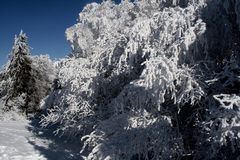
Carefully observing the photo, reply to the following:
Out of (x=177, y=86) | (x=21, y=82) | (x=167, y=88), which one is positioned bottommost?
(x=167, y=88)

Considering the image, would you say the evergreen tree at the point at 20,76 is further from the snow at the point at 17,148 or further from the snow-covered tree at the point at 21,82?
the snow at the point at 17,148

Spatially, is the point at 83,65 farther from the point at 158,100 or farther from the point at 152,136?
the point at 158,100

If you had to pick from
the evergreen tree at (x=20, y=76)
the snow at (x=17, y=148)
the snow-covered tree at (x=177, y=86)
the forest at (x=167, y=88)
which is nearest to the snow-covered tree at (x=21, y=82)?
the evergreen tree at (x=20, y=76)

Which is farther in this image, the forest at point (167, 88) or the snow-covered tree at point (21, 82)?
the snow-covered tree at point (21, 82)

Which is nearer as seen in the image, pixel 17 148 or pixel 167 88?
pixel 167 88

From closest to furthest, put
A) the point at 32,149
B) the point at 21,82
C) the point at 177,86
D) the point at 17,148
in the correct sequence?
the point at 177,86 → the point at 17,148 → the point at 32,149 → the point at 21,82

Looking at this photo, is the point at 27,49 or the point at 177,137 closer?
the point at 177,137

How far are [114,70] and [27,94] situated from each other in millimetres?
13390

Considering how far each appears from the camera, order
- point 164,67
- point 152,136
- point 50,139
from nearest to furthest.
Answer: point 164,67, point 152,136, point 50,139

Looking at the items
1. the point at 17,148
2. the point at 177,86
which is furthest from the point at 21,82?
the point at 177,86

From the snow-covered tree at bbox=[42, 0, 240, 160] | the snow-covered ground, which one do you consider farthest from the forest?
the snow-covered ground

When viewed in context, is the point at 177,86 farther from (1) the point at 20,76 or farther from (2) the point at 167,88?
(1) the point at 20,76

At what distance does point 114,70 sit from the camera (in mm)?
11141

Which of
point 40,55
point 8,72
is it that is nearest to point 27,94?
point 8,72
